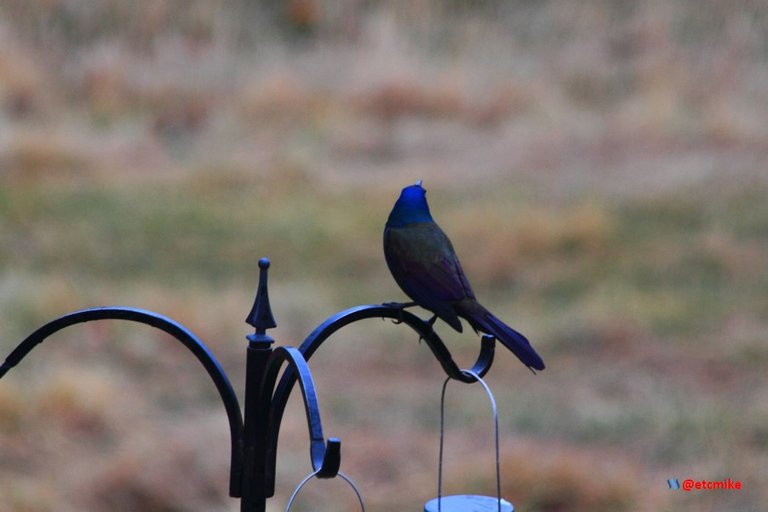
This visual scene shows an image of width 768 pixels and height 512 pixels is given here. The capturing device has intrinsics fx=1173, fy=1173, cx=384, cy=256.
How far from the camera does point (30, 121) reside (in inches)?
337

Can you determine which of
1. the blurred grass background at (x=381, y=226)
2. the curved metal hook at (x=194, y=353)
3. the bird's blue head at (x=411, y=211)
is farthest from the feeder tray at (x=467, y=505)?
the blurred grass background at (x=381, y=226)

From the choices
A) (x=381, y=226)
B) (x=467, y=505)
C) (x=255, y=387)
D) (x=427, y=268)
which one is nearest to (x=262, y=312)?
(x=255, y=387)

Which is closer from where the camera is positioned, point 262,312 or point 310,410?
point 310,410

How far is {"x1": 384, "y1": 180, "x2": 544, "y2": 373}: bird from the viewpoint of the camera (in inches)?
77.0

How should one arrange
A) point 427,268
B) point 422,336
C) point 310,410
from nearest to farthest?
point 310,410 < point 422,336 < point 427,268

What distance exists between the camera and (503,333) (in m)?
1.77

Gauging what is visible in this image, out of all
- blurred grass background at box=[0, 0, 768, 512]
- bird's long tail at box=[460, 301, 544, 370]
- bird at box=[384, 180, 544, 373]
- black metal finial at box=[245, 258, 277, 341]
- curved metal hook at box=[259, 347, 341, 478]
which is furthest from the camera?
blurred grass background at box=[0, 0, 768, 512]

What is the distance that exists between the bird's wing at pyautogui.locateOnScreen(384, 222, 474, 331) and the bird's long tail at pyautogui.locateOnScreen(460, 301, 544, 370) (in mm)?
40

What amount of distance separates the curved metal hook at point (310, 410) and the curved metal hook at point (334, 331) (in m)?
0.01

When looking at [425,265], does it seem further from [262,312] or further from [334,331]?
[262,312]

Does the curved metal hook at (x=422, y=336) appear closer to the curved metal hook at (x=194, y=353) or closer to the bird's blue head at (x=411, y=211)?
the curved metal hook at (x=194, y=353)

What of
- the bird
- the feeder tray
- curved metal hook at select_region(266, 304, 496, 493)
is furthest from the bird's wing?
the feeder tray

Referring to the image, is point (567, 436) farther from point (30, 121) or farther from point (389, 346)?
point (30, 121)

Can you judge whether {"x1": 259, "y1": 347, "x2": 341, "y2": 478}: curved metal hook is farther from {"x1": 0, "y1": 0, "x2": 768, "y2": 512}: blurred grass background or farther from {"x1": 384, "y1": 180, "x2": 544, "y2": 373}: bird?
{"x1": 0, "y1": 0, "x2": 768, "y2": 512}: blurred grass background
